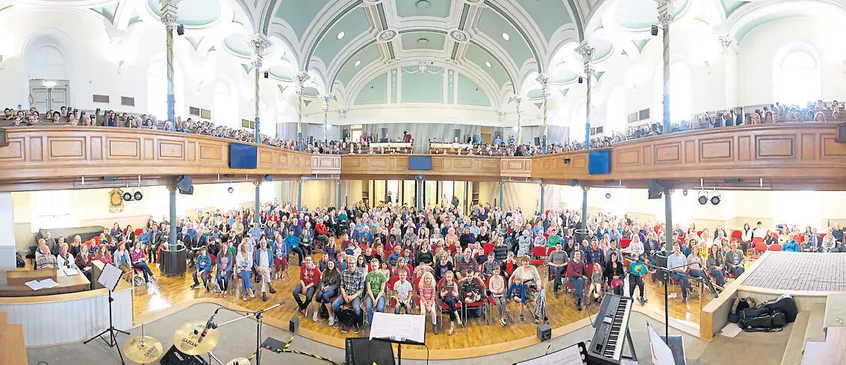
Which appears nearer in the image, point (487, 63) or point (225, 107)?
point (225, 107)

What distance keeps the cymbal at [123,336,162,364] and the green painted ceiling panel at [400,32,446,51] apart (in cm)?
1910

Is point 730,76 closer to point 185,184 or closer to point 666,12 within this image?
point 666,12

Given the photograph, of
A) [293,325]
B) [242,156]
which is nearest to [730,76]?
[293,325]

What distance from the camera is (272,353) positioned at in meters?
5.56

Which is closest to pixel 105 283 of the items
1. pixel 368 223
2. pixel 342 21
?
pixel 368 223

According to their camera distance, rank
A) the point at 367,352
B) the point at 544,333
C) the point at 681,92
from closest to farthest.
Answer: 1. the point at 367,352
2. the point at 544,333
3. the point at 681,92

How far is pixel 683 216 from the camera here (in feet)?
49.2

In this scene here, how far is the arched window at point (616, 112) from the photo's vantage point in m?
18.3

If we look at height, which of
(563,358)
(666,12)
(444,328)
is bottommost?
(444,328)

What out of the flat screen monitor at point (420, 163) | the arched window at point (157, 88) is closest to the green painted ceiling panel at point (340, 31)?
the arched window at point (157, 88)

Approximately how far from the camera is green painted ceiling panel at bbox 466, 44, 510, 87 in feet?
70.9

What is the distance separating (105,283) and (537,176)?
1307 centimetres

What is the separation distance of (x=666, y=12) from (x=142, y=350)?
443 inches

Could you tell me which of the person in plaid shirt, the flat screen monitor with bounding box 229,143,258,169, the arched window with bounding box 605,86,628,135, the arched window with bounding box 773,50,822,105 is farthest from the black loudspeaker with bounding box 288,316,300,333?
the arched window with bounding box 605,86,628,135
